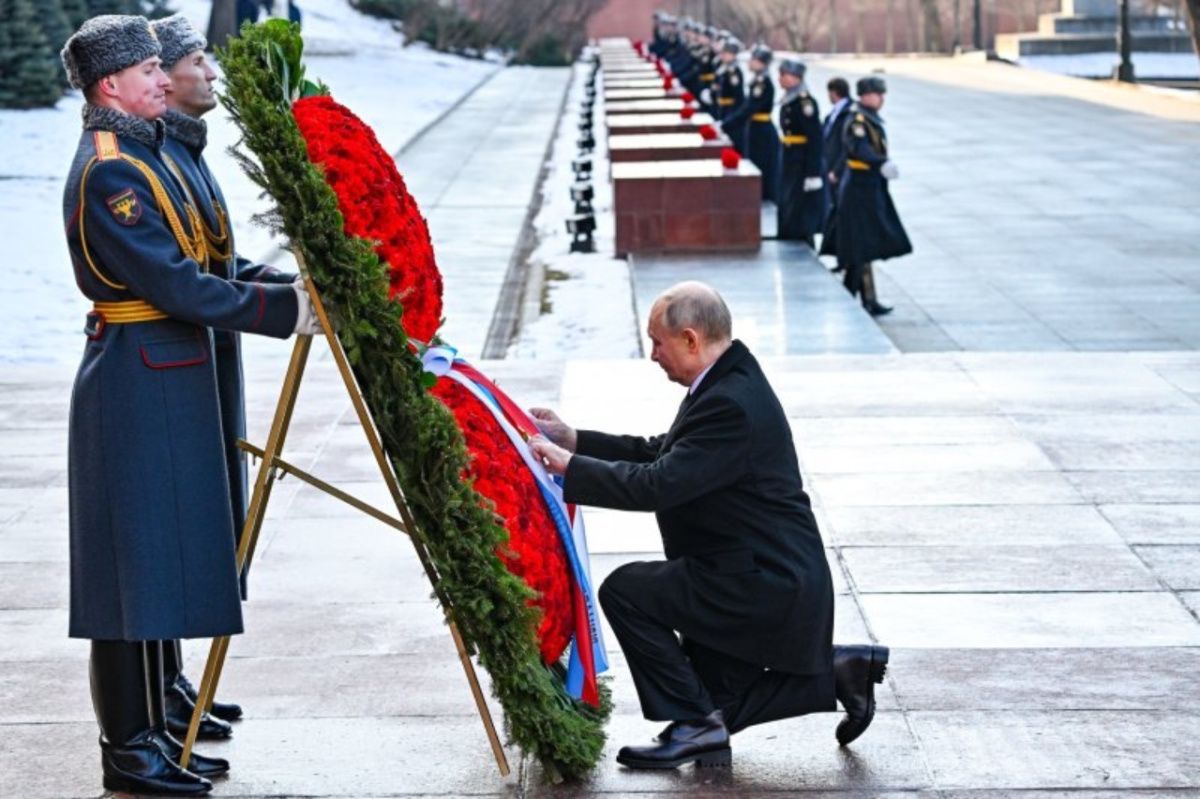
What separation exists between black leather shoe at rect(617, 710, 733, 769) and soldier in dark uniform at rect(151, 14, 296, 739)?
1146 millimetres

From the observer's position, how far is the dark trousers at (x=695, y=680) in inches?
192

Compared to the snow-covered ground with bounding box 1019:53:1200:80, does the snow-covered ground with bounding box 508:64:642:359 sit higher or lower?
higher

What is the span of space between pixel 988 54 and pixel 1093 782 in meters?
54.1

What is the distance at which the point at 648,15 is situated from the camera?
90.2 m

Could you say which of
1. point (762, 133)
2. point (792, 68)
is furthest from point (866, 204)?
point (762, 133)

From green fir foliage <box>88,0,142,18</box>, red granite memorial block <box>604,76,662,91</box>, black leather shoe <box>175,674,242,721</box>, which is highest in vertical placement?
green fir foliage <box>88,0,142,18</box>

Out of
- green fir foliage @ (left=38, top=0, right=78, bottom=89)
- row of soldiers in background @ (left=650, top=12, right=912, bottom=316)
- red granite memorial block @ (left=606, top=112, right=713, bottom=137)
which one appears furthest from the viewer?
green fir foliage @ (left=38, top=0, right=78, bottom=89)

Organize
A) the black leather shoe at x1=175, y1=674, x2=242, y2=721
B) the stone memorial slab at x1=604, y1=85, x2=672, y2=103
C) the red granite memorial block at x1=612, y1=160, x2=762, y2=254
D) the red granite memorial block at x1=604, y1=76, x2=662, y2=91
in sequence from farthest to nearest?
the red granite memorial block at x1=604, y1=76, x2=662, y2=91
the stone memorial slab at x1=604, y1=85, x2=672, y2=103
the red granite memorial block at x1=612, y1=160, x2=762, y2=254
the black leather shoe at x1=175, y1=674, x2=242, y2=721

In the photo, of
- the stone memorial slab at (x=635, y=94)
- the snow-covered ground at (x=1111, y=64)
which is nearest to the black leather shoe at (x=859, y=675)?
the stone memorial slab at (x=635, y=94)

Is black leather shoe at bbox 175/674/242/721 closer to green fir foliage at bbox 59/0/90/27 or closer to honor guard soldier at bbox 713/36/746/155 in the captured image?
honor guard soldier at bbox 713/36/746/155

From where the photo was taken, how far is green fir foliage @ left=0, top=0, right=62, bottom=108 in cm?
2770

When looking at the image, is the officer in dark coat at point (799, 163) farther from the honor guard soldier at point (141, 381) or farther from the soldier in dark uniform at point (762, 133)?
the honor guard soldier at point (141, 381)

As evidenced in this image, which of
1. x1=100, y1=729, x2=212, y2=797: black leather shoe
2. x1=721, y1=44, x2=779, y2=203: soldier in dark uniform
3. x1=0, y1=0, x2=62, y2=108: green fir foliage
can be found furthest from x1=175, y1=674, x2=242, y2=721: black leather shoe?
Result: x1=0, y1=0, x2=62, y2=108: green fir foliage

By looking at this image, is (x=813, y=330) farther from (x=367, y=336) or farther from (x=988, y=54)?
(x=988, y=54)
